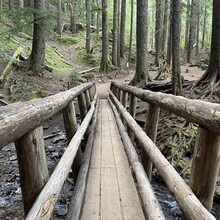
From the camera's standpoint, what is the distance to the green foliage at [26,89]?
12062mm

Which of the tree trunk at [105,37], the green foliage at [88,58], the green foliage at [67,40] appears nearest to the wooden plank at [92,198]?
the tree trunk at [105,37]

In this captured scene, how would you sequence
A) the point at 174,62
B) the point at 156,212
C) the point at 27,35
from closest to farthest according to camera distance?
the point at 156,212 < the point at 174,62 < the point at 27,35

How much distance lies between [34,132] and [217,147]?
1.38m

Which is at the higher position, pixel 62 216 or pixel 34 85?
pixel 34 85

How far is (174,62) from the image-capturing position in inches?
388

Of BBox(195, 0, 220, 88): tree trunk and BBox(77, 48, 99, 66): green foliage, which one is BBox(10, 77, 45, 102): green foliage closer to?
BBox(195, 0, 220, 88): tree trunk

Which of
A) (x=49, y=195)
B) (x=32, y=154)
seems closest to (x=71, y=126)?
(x=32, y=154)

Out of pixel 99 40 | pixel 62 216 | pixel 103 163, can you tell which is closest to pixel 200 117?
Answer: pixel 103 163

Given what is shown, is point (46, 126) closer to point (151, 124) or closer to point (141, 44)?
point (141, 44)

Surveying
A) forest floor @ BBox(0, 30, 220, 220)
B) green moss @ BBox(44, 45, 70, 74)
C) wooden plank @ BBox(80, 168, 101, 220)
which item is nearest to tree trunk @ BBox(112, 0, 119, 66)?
forest floor @ BBox(0, 30, 220, 220)

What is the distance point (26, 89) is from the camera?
12.7 m

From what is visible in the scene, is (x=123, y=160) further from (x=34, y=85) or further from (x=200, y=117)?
(x=34, y=85)

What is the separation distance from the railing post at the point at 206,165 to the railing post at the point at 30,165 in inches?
48.5

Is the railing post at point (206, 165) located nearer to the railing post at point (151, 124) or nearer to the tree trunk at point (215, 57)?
the railing post at point (151, 124)
